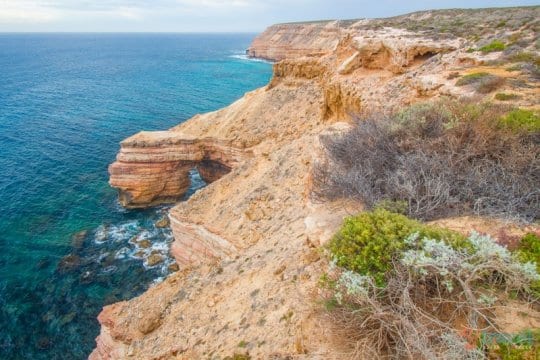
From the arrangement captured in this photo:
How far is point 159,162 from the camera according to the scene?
28281 mm

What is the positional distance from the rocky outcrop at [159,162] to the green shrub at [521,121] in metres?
20.0

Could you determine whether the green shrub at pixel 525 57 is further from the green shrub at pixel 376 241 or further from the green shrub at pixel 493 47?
the green shrub at pixel 376 241

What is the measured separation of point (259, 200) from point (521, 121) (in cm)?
1014

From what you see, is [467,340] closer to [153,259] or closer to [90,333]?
[90,333]

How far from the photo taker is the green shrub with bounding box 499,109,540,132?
8.35 metres

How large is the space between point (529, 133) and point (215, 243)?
486 inches

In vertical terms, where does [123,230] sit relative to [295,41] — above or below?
below

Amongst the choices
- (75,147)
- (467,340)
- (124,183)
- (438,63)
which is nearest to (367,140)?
(467,340)

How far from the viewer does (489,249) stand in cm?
466

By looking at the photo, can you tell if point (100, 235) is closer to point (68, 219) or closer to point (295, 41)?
point (68, 219)

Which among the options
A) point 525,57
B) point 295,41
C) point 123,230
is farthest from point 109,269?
point 295,41

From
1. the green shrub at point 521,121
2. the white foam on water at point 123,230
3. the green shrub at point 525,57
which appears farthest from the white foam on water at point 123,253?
the green shrub at point 525,57

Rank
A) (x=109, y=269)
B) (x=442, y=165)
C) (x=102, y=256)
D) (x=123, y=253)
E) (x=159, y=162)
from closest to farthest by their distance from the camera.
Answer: (x=442, y=165)
(x=109, y=269)
(x=102, y=256)
(x=123, y=253)
(x=159, y=162)

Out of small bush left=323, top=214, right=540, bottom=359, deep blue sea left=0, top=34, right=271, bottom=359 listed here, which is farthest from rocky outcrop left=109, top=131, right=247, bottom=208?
small bush left=323, top=214, right=540, bottom=359
